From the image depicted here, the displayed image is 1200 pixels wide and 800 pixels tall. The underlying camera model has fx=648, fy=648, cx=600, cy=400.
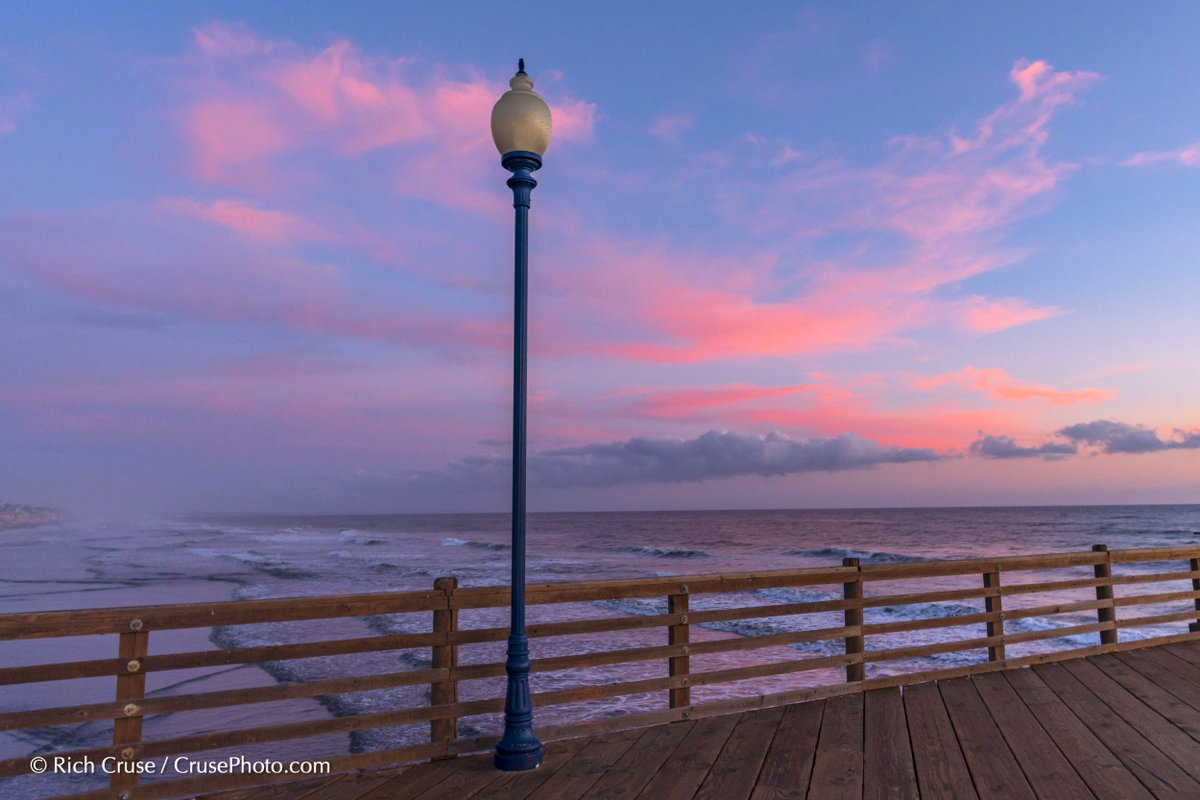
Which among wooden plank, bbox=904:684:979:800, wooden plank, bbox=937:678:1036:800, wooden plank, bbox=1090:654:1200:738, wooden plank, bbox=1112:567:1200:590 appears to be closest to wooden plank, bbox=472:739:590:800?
wooden plank, bbox=904:684:979:800

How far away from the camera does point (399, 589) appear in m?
20.9

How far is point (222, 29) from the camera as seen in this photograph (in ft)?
32.0

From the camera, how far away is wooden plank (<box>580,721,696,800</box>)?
350cm

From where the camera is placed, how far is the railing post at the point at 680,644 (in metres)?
4.86

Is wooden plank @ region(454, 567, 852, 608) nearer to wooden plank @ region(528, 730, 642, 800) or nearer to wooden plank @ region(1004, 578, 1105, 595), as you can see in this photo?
wooden plank @ region(528, 730, 642, 800)

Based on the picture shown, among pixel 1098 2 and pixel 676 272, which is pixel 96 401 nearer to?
pixel 676 272

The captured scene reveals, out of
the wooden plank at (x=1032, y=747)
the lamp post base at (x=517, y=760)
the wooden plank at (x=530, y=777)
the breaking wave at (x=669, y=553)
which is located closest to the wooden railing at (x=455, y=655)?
the wooden plank at (x=530, y=777)

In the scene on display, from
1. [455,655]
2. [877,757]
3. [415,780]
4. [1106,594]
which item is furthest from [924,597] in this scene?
[415,780]

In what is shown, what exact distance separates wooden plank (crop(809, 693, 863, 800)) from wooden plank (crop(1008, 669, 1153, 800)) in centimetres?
121

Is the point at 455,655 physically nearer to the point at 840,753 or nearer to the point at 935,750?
the point at 840,753

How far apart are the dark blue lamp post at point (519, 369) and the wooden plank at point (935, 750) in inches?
89.6

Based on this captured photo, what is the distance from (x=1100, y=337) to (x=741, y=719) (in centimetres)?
1614

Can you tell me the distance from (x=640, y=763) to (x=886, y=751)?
161 centimetres

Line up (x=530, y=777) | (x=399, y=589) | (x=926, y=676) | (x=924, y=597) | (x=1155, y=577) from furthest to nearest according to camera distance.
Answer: (x=399, y=589) → (x=1155, y=577) → (x=924, y=597) → (x=926, y=676) → (x=530, y=777)
